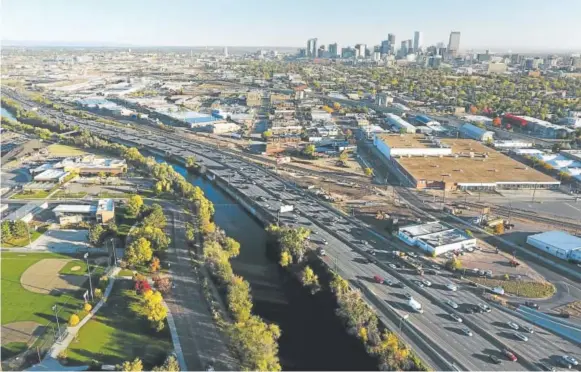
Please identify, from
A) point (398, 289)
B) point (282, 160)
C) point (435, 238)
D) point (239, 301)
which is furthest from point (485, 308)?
point (282, 160)

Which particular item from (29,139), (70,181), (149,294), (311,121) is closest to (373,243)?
(149,294)

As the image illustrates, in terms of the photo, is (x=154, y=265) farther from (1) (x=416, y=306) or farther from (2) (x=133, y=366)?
(1) (x=416, y=306)

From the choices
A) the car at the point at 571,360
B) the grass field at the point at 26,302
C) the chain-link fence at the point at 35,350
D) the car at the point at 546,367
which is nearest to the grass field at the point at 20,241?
the grass field at the point at 26,302

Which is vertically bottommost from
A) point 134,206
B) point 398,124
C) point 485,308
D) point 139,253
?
point 485,308

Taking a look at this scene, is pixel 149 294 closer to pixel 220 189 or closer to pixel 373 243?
pixel 373 243

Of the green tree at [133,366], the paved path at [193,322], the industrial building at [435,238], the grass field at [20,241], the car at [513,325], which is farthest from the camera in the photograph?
the industrial building at [435,238]

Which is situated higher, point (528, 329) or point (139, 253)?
point (139, 253)

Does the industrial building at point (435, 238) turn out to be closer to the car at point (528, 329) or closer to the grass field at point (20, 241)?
the car at point (528, 329)
